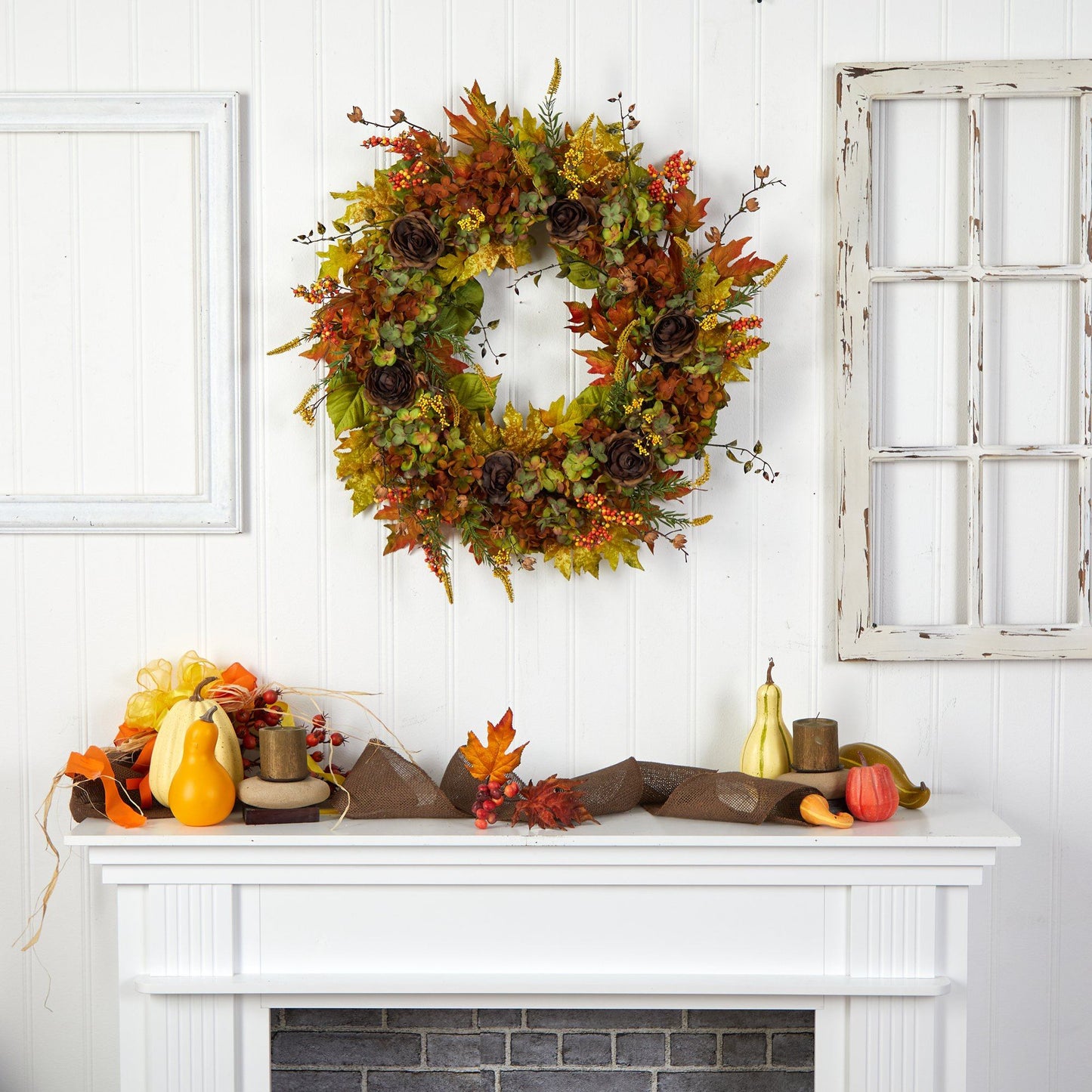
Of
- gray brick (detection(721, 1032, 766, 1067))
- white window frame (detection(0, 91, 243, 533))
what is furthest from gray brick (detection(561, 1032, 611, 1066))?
white window frame (detection(0, 91, 243, 533))

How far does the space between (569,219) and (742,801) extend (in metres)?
1.00

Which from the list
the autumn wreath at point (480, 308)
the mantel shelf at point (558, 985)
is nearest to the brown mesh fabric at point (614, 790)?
the mantel shelf at point (558, 985)

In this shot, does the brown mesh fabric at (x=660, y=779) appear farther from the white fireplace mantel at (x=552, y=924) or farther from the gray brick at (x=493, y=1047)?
the gray brick at (x=493, y=1047)

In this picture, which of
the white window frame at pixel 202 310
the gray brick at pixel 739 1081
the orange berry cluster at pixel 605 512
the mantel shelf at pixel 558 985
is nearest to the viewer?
the mantel shelf at pixel 558 985

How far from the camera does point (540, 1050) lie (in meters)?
1.94

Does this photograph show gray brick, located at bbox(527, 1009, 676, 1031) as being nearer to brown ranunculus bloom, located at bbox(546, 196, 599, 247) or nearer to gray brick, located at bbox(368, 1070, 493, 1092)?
gray brick, located at bbox(368, 1070, 493, 1092)

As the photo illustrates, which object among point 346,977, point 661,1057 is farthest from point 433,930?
point 661,1057

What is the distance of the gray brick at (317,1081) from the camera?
193 cm

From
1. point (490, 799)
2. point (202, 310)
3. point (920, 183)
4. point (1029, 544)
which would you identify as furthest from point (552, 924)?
point (920, 183)

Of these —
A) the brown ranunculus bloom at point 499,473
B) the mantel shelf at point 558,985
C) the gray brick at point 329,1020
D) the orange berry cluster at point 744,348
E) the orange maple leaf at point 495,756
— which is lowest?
the gray brick at point 329,1020

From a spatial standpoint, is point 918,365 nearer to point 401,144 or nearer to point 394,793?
point 401,144

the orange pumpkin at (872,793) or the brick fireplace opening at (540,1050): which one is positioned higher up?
the orange pumpkin at (872,793)

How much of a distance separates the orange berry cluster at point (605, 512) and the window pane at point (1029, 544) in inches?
27.1

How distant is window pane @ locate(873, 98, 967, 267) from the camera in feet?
5.94
